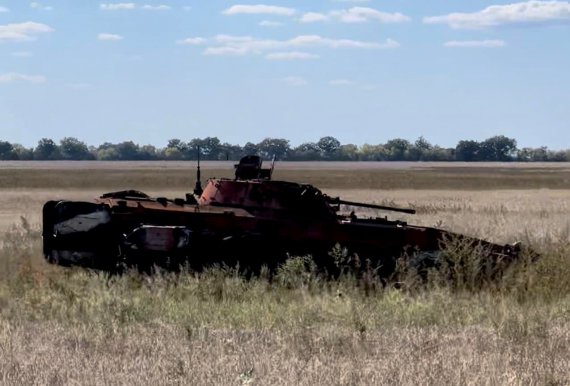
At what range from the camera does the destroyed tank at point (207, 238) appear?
1475 centimetres

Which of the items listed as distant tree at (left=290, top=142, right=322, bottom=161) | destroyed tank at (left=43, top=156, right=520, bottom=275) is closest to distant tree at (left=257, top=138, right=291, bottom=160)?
destroyed tank at (left=43, top=156, right=520, bottom=275)

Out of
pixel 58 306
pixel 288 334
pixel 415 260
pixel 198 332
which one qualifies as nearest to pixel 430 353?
pixel 288 334

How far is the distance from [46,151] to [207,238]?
501ft

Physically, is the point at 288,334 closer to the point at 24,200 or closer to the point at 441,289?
the point at 441,289

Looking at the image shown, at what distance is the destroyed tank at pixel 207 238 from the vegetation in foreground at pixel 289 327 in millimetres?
435

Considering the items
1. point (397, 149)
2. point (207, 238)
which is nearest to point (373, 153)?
point (397, 149)

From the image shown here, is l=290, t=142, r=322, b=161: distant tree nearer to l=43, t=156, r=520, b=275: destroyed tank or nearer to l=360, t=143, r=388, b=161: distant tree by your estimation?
l=360, t=143, r=388, b=161: distant tree

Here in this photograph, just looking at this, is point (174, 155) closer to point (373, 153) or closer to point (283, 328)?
point (373, 153)

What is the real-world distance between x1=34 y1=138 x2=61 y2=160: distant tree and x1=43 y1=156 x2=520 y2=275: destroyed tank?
489 ft

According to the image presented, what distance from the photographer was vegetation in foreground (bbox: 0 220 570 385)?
8094mm

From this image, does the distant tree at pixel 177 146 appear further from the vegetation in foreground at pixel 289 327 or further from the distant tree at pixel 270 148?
the vegetation in foreground at pixel 289 327

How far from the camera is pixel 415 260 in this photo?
14.6 meters

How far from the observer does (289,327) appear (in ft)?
33.2

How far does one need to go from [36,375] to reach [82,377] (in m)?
0.32
